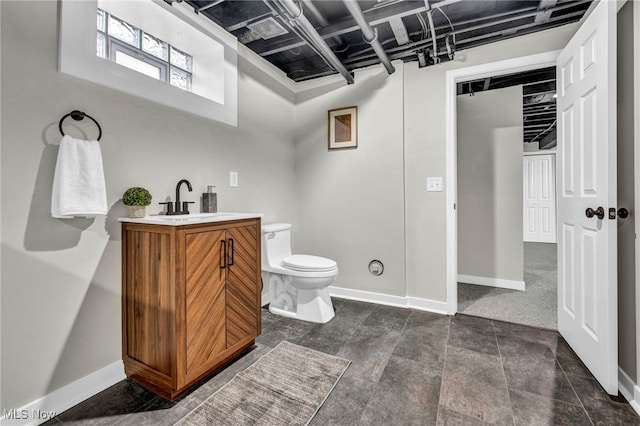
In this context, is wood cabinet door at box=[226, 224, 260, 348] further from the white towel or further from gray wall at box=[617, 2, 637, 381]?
gray wall at box=[617, 2, 637, 381]

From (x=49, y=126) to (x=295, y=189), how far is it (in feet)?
7.05

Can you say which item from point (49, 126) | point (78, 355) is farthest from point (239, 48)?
point (78, 355)

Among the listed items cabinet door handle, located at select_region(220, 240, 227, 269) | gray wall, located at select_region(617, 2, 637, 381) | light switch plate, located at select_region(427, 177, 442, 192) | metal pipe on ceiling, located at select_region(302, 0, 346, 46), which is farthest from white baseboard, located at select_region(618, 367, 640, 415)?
metal pipe on ceiling, located at select_region(302, 0, 346, 46)

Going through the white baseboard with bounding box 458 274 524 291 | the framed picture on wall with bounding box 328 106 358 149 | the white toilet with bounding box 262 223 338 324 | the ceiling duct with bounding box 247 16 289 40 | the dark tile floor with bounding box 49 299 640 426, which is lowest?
the dark tile floor with bounding box 49 299 640 426

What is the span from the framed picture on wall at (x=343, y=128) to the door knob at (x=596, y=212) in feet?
6.09

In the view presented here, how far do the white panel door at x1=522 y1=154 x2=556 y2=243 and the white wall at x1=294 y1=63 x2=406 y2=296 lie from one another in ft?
17.4

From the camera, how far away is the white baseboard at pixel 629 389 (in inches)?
53.1

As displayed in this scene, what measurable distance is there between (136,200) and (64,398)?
1014mm

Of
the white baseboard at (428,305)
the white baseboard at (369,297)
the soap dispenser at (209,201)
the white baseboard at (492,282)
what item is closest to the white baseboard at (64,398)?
the soap dispenser at (209,201)

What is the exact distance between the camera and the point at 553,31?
7.02 ft

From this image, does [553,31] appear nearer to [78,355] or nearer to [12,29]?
[12,29]

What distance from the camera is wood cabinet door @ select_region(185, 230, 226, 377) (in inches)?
57.0

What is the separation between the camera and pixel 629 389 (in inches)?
55.8

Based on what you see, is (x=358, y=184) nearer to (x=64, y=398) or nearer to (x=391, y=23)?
(x=391, y=23)
